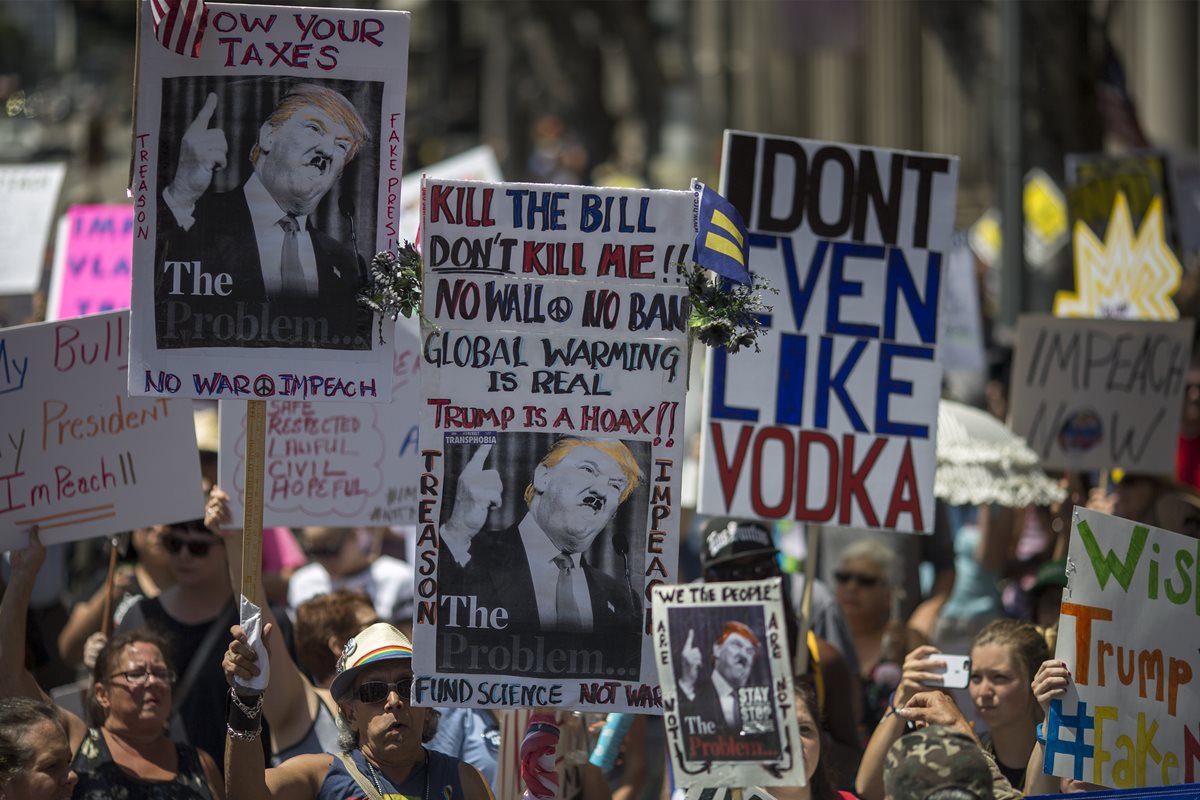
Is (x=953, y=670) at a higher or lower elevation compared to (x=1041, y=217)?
lower

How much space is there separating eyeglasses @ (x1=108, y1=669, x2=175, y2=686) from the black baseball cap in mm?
1952

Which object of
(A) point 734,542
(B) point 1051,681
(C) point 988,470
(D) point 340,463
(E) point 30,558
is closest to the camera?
(B) point 1051,681

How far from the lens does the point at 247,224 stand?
4.84 meters

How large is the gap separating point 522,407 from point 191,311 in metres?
0.89

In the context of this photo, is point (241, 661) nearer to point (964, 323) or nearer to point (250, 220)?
point (250, 220)

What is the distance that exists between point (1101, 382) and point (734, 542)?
248cm

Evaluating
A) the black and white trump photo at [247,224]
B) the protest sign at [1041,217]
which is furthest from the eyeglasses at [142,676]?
the protest sign at [1041,217]

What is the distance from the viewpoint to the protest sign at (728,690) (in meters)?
4.16

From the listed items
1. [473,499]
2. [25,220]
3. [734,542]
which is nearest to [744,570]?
[734,542]

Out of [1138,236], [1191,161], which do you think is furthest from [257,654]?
[1191,161]

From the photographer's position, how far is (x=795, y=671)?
584 centimetres

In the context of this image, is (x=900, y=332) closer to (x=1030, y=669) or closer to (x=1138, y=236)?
(x=1030, y=669)

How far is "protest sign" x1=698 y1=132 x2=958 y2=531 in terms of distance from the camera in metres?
6.32

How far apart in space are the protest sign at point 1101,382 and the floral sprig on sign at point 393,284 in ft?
12.5
